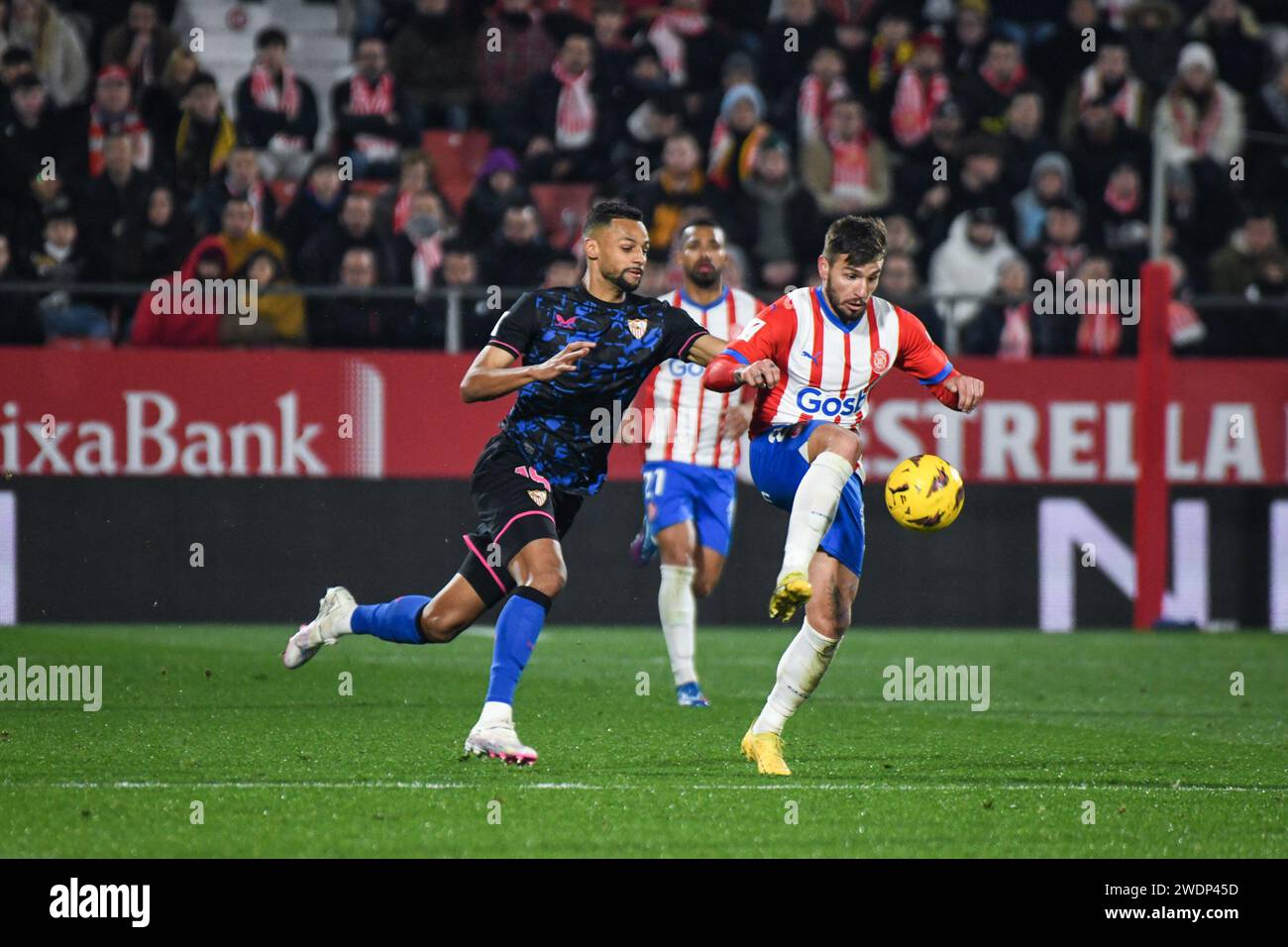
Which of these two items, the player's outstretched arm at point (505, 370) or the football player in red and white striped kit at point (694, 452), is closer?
the player's outstretched arm at point (505, 370)

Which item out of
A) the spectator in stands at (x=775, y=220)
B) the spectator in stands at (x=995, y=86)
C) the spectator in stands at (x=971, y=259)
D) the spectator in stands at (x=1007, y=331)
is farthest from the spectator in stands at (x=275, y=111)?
the spectator in stands at (x=995, y=86)

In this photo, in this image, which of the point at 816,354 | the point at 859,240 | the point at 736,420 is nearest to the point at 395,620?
the point at 816,354

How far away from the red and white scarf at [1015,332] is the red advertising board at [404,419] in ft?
0.95

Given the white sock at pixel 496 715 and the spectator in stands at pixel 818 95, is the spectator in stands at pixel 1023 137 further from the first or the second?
the white sock at pixel 496 715

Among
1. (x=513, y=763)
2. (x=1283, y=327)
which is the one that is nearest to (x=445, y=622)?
(x=513, y=763)

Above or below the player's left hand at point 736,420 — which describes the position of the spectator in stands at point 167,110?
above

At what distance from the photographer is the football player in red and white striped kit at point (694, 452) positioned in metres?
9.92

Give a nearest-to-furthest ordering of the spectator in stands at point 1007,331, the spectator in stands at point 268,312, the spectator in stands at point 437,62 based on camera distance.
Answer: the spectator in stands at point 268,312, the spectator in stands at point 1007,331, the spectator in stands at point 437,62

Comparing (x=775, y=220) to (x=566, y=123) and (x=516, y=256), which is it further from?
(x=516, y=256)

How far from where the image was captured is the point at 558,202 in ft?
50.8

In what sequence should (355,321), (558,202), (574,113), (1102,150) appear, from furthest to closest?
(1102,150)
(574,113)
(558,202)
(355,321)

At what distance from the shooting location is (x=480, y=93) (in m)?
16.3

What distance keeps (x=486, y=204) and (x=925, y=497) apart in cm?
804

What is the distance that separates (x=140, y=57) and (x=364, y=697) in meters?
7.42
